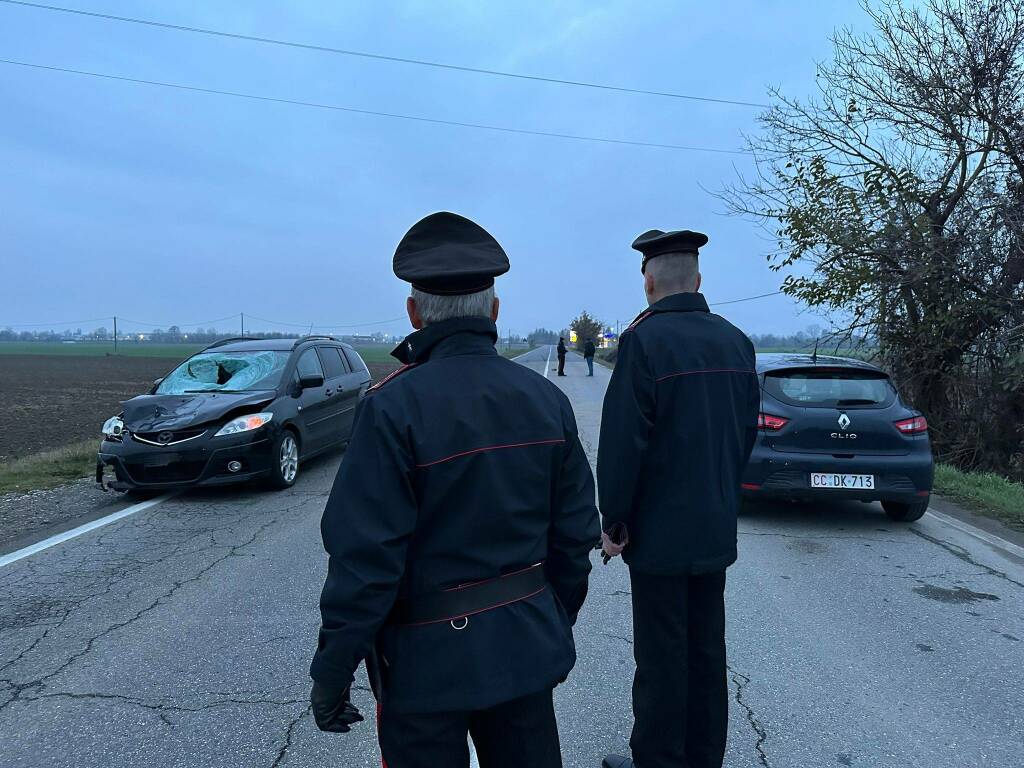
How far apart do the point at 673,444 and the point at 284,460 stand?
20.8 ft

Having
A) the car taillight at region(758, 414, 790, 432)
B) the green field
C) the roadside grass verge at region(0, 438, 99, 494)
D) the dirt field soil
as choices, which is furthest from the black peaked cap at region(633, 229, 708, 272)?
the green field

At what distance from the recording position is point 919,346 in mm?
10953

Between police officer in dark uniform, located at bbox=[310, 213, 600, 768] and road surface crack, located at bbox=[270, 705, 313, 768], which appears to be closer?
police officer in dark uniform, located at bbox=[310, 213, 600, 768]

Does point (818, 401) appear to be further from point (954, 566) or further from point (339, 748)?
point (339, 748)

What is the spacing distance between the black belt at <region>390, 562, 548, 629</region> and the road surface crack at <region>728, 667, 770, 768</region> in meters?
1.78

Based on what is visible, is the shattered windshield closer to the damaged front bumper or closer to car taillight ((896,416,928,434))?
the damaged front bumper

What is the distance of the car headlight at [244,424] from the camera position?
287 inches

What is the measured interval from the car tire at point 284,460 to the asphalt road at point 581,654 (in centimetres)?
157

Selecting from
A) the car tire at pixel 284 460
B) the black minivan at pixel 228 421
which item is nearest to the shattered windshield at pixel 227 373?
the black minivan at pixel 228 421

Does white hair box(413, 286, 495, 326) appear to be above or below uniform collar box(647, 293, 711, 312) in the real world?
below

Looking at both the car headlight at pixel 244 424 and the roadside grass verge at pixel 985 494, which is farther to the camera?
the car headlight at pixel 244 424

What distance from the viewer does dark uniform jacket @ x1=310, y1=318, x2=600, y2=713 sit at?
1.60 m

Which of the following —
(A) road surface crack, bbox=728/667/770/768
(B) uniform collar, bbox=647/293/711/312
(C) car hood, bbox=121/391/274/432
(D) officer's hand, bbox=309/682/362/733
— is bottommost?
(A) road surface crack, bbox=728/667/770/768

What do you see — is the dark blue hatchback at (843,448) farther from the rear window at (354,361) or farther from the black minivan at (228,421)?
the rear window at (354,361)
